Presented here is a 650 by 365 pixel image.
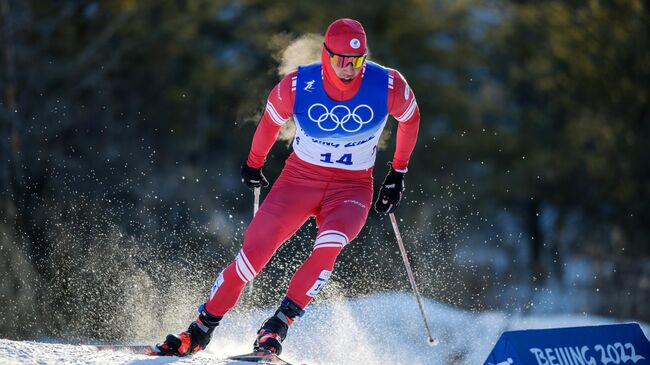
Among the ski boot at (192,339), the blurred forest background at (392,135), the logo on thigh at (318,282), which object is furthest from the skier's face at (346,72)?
the blurred forest background at (392,135)

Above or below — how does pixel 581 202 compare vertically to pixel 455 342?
below

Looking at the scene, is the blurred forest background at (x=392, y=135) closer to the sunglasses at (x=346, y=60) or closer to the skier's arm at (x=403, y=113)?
the skier's arm at (x=403, y=113)

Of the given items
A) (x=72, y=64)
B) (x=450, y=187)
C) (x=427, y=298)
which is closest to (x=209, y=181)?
(x=72, y=64)

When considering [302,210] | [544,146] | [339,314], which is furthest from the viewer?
[544,146]

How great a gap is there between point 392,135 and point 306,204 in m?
12.3

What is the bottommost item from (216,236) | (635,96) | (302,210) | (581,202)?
(581,202)

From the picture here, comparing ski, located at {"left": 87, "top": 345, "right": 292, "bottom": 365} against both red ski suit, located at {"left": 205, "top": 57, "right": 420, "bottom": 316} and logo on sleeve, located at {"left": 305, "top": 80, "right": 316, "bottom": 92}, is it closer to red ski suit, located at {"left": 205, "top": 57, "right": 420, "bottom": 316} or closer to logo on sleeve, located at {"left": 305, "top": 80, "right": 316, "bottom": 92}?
red ski suit, located at {"left": 205, "top": 57, "right": 420, "bottom": 316}

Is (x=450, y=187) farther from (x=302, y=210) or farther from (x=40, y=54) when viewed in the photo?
(x=302, y=210)

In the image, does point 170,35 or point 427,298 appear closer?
point 427,298

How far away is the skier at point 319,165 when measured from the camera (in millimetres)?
5859

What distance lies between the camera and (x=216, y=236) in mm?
12641

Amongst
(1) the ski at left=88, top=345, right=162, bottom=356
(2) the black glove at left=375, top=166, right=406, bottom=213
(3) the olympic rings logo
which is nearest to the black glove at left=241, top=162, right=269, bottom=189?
(3) the olympic rings logo

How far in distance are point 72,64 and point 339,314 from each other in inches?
497

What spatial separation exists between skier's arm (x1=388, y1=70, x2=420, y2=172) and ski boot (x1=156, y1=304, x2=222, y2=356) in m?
1.50
